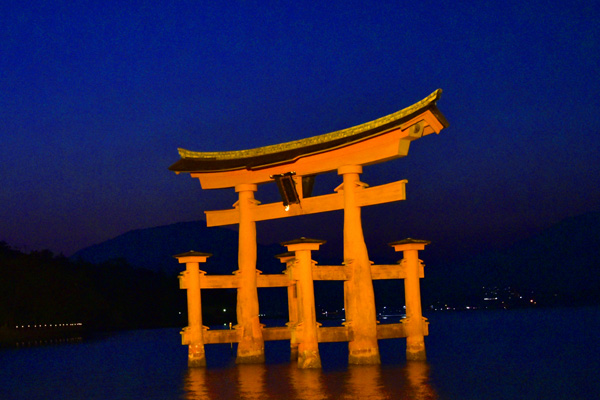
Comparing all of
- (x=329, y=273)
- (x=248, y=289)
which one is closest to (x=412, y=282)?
(x=329, y=273)

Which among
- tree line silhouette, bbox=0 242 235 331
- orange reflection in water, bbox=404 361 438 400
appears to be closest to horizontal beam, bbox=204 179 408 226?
orange reflection in water, bbox=404 361 438 400

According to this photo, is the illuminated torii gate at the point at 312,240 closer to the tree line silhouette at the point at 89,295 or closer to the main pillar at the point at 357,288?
the main pillar at the point at 357,288

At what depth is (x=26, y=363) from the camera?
112ft

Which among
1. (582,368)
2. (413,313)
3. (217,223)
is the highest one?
(217,223)

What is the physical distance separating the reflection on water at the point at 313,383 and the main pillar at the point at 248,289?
560 millimetres

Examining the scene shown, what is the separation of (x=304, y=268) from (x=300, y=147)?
3.83m

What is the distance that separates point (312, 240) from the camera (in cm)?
1889

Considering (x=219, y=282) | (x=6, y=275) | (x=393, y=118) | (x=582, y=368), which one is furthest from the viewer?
(x=6, y=275)

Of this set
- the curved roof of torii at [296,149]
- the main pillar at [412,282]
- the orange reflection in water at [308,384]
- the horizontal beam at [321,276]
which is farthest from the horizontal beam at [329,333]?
the curved roof of torii at [296,149]

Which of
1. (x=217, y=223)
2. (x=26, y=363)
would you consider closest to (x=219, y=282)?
(x=217, y=223)

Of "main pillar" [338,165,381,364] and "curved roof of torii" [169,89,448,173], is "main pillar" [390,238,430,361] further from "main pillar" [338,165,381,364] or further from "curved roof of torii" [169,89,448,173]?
"curved roof of torii" [169,89,448,173]

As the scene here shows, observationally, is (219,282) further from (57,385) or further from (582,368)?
(582,368)

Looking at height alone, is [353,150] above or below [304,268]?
above

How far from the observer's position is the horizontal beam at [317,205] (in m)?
18.9
